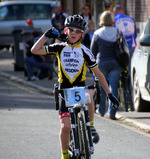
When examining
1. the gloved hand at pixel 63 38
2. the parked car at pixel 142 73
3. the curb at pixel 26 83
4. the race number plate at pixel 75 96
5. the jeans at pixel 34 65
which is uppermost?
the gloved hand at pixel 63 38

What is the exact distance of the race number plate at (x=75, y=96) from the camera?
219 inches

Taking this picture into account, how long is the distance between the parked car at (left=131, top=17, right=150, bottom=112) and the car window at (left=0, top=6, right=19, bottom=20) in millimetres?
13710

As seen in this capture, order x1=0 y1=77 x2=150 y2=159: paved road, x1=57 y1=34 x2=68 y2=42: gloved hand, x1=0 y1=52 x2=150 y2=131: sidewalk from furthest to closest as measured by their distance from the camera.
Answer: x1=0 y1=52 x2=150 y2=131: sidewalk
x1=0 y1=77 x2=150 y2=159: paved road
x1=57 y1=34 x2=68 y2=42: gloved hand

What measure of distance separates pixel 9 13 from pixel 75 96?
62.6 ft

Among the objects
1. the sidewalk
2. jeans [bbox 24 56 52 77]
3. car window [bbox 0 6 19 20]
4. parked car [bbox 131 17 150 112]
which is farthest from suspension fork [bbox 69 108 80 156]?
car window [bbox 0 6 19 20]

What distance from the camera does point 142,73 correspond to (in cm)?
987

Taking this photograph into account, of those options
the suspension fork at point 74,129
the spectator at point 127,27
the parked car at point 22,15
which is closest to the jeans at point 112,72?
the spectator at point 127,27

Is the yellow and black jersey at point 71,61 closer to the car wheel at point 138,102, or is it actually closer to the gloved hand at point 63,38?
the gloved hand at point 63,38

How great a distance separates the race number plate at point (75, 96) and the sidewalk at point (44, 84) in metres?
3.05

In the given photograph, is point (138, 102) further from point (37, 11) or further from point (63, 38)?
point (37, 11)

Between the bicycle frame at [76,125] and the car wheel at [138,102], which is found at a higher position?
the bicycle frame at [76,125]

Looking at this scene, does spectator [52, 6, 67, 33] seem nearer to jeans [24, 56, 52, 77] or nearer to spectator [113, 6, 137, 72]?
jeans [24, 56, 52, 77]

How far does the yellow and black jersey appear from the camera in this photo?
5977 mm

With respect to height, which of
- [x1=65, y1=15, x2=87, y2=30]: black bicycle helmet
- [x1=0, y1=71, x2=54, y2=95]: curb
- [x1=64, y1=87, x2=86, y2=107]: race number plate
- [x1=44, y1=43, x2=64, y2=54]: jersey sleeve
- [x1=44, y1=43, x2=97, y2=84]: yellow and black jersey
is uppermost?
[x1=65, y1=15, x2=87, y2=30]: black bicycle helmet
